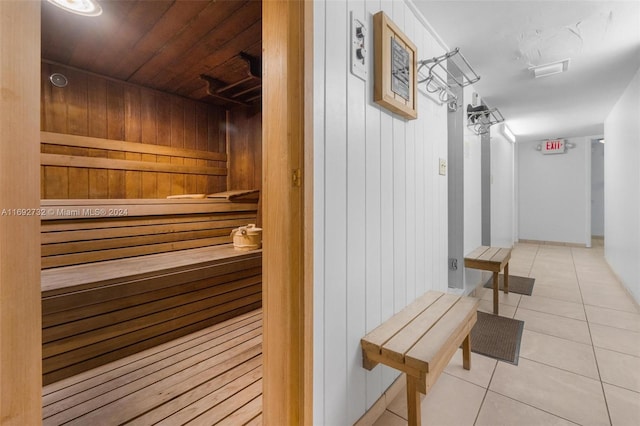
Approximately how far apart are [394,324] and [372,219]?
56cm

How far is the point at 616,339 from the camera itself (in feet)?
7.36

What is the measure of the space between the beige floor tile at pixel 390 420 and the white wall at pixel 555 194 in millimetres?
6772

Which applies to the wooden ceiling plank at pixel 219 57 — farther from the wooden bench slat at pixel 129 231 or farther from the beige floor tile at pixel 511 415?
the beige floor tile at pixel 511 415

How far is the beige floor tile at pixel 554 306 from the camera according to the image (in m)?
2.72

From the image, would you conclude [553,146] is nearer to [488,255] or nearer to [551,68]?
[551,68]

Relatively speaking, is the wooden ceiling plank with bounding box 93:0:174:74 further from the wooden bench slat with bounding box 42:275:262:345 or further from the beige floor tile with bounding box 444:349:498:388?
the beige floor tile with bounding box 444:349:498:388

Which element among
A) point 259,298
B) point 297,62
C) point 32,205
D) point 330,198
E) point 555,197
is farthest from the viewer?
point 555,197

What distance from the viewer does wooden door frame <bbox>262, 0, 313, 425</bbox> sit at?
3.51 feet

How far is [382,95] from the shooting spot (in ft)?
4.72

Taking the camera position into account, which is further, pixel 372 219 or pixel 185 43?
pixel 185 43

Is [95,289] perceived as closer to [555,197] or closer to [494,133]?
[494,133]

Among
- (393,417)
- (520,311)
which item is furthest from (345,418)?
(520,311)

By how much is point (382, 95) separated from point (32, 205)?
1339mm

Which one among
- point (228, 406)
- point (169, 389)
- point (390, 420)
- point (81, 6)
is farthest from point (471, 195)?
point (81, 6)
